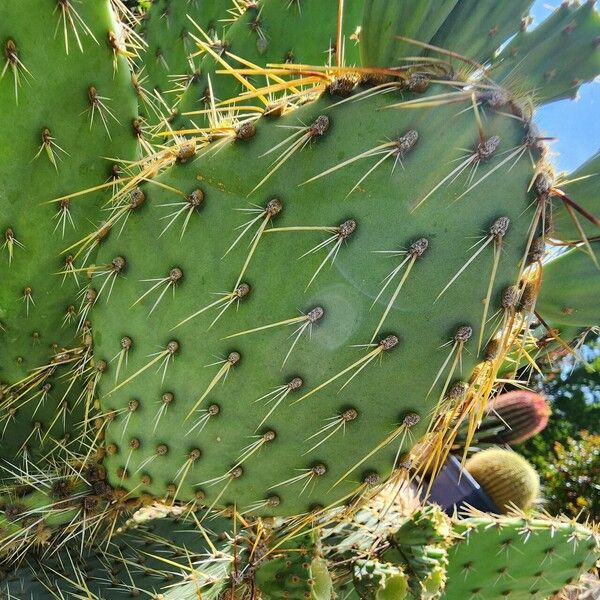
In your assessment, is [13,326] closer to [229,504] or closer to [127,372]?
[127,372]

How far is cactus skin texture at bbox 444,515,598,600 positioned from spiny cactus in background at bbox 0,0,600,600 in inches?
22.5

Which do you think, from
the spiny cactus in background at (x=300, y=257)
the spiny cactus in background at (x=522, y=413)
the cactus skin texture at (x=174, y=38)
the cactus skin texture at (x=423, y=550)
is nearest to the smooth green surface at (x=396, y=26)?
the spiny cactus in background at (x=300, y=257)

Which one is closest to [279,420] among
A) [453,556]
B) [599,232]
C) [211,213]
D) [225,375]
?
[225,375]

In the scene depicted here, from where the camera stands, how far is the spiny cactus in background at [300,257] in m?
0.84

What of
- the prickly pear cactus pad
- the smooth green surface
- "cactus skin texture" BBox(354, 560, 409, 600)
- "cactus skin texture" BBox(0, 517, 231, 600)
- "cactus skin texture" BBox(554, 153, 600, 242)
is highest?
the smooth green surface

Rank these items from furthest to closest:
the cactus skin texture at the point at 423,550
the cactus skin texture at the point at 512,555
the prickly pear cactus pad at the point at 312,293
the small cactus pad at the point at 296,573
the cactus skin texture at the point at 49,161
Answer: the cactus skin texture at the point at 512,555 < the cactus skin texture at the point at 423,550 < the small cactus pad at the point at 296,573 < the cactus skin texture at the point at 49,161 < the prickly pear cactus pad at the point at 312,293

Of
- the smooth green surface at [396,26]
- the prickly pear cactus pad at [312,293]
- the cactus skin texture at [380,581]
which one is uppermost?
the smooth green surface at [396,26]

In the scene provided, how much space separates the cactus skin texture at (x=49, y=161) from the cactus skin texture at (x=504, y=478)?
2.70 metres

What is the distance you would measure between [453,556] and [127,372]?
105 cm

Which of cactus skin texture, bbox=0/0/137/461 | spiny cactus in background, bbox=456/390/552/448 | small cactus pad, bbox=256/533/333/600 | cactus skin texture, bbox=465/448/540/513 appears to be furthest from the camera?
spiny cactus in background, bbox=456/390/552/448

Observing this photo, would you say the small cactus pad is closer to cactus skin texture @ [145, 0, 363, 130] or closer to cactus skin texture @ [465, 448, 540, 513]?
cactus skin texture @ [145, 0, 363, 130]

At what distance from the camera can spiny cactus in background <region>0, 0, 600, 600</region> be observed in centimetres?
84

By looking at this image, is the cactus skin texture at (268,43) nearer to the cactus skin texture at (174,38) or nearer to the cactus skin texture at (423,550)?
the cactus skin texture at (174,38)

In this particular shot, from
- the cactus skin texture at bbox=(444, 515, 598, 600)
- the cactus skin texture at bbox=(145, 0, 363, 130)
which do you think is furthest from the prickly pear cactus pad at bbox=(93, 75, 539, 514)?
the cactus skin texture at bbox=(444, 515, 598, 600)
